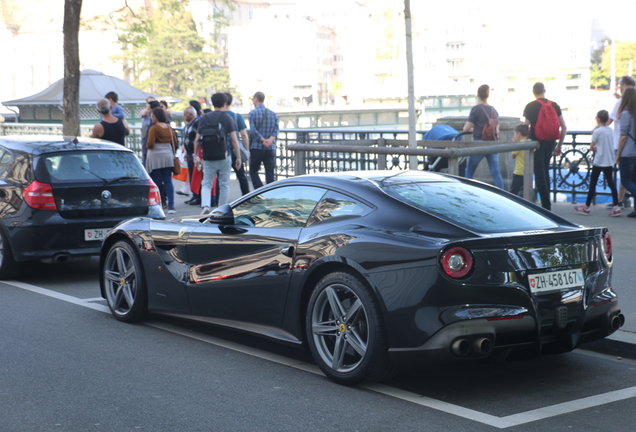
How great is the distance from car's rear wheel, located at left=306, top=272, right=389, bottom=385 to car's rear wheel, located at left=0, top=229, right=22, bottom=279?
15.6ft

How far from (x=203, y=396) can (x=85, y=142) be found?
513 cm

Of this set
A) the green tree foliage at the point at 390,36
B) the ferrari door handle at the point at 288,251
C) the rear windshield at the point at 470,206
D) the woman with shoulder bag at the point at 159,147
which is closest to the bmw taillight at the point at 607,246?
the rear windshield at the point at 470,206

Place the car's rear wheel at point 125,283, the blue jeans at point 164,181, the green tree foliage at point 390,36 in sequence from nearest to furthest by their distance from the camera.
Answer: the car's rear wheel at point 125,283 < the blue jeans at point 164,181 < the green tree foliage at point 390,36

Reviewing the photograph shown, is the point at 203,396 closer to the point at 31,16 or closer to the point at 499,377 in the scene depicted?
the point at 499,377

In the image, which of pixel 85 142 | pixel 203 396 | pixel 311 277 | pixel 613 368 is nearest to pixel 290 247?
pixel 311 277

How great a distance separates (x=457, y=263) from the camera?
4.23m

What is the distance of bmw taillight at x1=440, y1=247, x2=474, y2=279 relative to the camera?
13.9ft

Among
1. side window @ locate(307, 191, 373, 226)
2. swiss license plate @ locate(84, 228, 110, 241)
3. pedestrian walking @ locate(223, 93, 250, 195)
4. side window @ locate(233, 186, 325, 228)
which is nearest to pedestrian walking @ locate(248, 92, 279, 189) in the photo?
pedestrian walking @ locate(223, 93, 250, 195)

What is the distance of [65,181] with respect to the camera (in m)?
8.36

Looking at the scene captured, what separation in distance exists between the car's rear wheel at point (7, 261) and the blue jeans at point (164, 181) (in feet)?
16.6

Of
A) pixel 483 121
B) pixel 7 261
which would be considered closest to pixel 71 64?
pixel 7 261

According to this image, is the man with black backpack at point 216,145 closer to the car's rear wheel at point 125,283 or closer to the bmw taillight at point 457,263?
the car's rear wheel at point 125,283

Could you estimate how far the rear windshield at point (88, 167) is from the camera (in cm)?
834

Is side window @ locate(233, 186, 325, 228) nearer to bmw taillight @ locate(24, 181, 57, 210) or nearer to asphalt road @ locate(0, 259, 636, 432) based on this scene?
asphalt road @ locate(0, 259, 636, 432)
